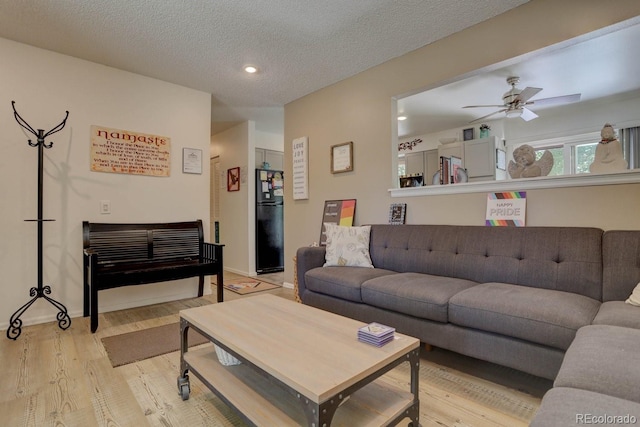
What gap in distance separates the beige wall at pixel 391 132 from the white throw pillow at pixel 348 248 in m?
0.43

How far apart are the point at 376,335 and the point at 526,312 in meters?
0.82

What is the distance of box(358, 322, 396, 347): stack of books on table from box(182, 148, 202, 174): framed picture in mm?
3035

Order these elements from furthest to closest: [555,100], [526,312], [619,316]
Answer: [555,100]
[526,312]
[619,316]

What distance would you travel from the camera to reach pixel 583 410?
76 cm

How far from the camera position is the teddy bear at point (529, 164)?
2.34 meters

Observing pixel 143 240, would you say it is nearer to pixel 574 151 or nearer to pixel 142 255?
Result: pixel 142 255

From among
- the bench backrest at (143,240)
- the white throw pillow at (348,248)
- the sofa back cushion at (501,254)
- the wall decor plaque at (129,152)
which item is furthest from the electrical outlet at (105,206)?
the sofa back cushion at (501,254)

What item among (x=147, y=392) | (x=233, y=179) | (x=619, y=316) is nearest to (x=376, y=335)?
(x=619, y=316)

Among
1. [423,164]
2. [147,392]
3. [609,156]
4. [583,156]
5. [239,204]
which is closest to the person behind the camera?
[147,392]

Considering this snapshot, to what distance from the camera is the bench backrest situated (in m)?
2.96

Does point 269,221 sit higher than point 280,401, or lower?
higher

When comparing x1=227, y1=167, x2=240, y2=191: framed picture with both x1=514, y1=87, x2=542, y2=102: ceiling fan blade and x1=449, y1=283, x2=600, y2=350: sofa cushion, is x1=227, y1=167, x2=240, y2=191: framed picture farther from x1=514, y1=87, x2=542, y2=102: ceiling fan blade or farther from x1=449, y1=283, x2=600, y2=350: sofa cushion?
x1=449, y1=283, x2=600, y2=350: sofa cushion

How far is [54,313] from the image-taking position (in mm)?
2857

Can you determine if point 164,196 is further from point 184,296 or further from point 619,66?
point 619,66
